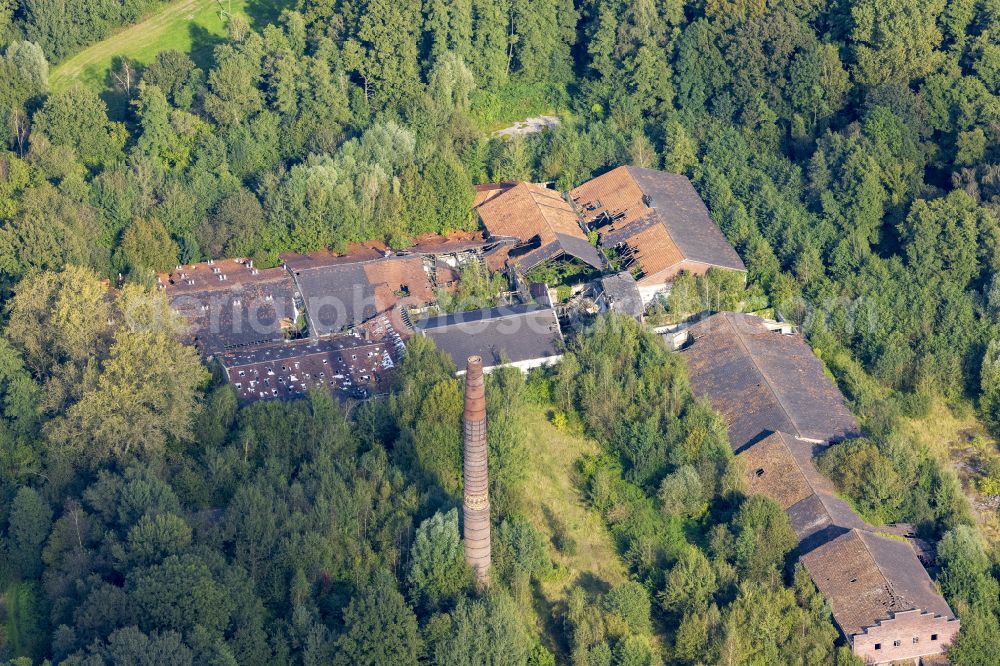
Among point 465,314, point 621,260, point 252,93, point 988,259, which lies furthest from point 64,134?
point 988,259

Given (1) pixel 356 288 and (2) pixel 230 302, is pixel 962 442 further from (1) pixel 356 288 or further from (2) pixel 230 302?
(2) pixel 230 302

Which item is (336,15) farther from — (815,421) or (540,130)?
(815,421)

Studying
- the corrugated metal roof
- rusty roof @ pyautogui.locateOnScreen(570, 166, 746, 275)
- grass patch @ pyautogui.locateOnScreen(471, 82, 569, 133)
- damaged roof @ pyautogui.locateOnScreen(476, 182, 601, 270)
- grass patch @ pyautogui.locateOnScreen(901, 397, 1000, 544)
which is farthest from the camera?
grass patch @ pyautogui.locateOnScreen(471, 82, 569, 133)

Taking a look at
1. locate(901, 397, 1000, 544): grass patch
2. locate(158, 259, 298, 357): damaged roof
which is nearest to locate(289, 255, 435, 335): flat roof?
locate(158, 259, 298, 357): damaged roof

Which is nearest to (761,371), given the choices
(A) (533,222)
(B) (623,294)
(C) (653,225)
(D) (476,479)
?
(B) (623,294)

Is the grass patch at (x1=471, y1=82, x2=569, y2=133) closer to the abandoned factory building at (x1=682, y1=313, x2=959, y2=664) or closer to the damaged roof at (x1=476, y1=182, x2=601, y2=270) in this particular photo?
the damaged roof at (x1=476, y1=182, x2=601, y2=270)

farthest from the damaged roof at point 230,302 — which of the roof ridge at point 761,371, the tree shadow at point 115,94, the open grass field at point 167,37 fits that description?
the roof ridge at point 761,371

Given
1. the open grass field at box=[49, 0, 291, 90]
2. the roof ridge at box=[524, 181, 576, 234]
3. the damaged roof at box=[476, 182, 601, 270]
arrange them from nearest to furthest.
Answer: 1. the damaged roof at box=[476, 182, 601, 270]
2. the roof ridge at box=[524, 181, 576, 234]
3. the open grass field at box=[49, 0, 291, 90]

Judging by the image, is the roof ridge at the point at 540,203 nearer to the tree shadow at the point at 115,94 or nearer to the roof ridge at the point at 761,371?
the roof ridge at the point at 761,371

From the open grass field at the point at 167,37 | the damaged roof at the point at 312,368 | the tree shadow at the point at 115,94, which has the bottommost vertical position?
the damaged roof at the point at 312,368
